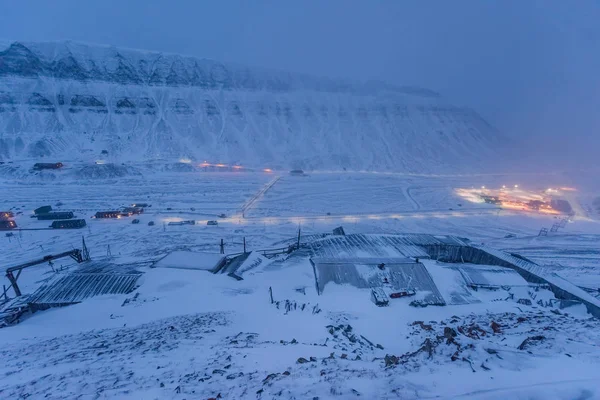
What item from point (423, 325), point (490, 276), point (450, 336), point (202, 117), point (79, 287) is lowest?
point (423, 325)

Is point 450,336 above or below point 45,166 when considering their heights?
below

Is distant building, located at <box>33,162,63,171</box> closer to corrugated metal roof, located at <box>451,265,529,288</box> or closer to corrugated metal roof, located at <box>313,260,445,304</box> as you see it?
corrugated metal roof, located at <box>313,260,445,304</box>

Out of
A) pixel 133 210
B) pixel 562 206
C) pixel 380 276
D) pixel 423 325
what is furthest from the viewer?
pixel 562 206

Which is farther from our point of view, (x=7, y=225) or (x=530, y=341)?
(x=7, y=225)

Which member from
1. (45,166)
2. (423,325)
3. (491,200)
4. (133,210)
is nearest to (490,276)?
(423,325)

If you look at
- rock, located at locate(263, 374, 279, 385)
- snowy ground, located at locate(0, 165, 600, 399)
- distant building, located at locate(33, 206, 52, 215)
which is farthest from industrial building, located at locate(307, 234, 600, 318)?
distant building, located at locate(33, 206, 52, 215)

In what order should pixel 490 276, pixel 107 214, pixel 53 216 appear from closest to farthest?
pixel 490 276 < pixel 53 216 < pixel 107 214

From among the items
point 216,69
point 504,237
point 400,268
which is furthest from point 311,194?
point 216,69

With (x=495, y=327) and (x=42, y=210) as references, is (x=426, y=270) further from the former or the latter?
(x=42, y=210)
